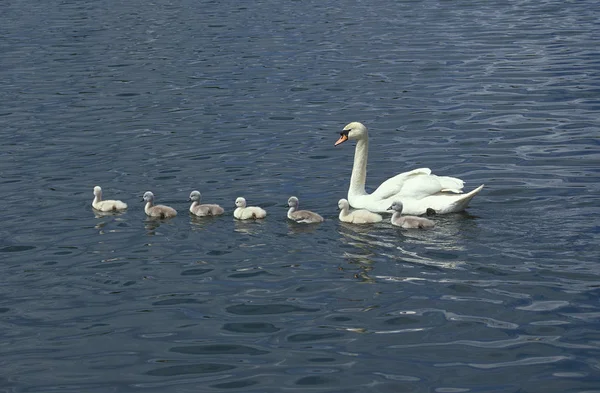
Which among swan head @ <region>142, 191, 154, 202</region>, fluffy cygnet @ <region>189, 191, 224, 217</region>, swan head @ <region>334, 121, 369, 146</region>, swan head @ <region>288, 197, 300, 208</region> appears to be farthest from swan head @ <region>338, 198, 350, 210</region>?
swan head @ <region>142, 191, 154, 202</region>

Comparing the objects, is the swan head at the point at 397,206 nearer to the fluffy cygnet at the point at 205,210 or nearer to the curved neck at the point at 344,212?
the curved neck at the point at 344,212

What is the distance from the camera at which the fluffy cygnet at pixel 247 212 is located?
17391 mm

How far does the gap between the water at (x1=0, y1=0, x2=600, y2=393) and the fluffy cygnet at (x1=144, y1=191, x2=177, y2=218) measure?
0.21 metres

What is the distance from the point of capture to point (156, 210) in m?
17.8

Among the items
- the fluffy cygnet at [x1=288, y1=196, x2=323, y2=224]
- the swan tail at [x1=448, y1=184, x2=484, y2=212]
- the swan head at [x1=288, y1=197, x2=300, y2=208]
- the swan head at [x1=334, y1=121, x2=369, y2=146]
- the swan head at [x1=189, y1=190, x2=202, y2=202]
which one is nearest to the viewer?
the swan tail at [x1=448, y1=184, x2=484, y2=212]

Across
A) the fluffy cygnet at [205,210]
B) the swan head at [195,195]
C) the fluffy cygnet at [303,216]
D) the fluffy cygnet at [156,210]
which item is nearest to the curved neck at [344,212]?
the fluffy cygnet at [303,216]

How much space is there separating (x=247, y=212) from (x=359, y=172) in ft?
8.42

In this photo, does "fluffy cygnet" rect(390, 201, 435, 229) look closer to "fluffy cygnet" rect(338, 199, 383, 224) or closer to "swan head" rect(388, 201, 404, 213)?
"swan head" rect(388, 201, 404, 213)

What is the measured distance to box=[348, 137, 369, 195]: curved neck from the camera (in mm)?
18891

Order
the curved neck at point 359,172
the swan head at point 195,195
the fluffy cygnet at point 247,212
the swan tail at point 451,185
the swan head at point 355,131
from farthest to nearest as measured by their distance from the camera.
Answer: the swan head at point 355,131 < the curved neck at point 359,172 < the swan head at point 195,195 < the swan tail at point 451,185 < the fluffy cygnet at point 247,212

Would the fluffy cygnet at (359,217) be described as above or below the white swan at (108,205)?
below

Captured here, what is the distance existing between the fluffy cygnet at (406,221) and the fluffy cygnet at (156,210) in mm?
3590

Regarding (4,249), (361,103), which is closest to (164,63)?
(361,103)

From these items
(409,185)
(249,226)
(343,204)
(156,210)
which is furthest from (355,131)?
(156,210)
